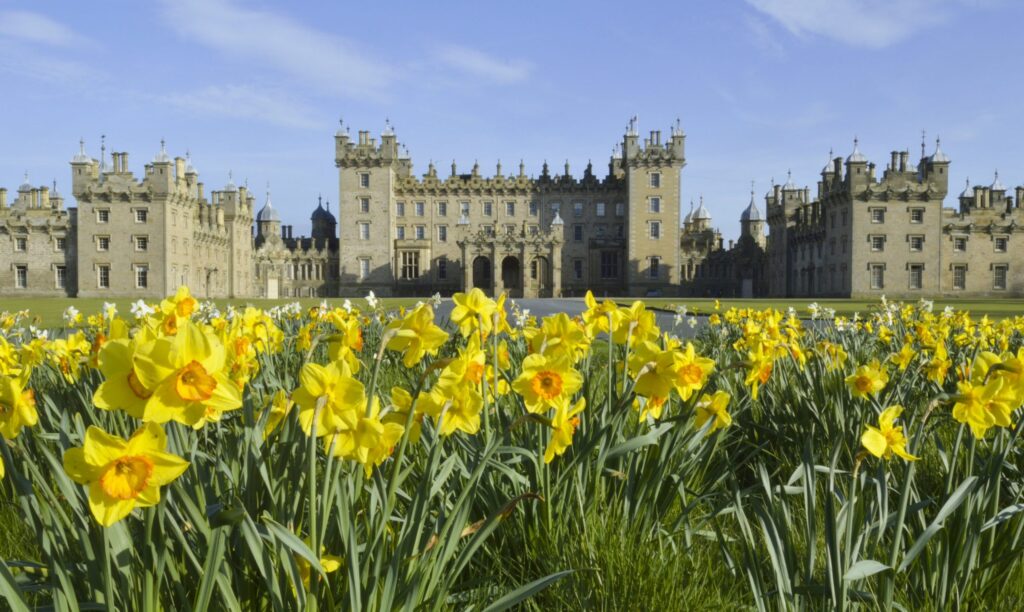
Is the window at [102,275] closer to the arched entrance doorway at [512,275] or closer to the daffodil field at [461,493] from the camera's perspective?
the arched entrance doorway at [512,275]

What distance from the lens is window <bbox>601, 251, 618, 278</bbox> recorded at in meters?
63.3

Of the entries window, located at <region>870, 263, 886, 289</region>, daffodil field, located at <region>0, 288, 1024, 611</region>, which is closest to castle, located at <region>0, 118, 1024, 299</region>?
window, located at <region>870, 263, 886, 289</region>

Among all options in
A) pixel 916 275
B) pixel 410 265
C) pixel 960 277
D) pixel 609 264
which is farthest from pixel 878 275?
pixel 410 265

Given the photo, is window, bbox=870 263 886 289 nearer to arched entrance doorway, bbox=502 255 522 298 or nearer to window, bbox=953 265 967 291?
window, bbox=953 265 967 291

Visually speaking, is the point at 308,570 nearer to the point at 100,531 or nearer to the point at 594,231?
the point at 100,531

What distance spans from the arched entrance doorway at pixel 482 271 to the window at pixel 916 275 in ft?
101

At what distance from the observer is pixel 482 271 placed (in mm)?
61750

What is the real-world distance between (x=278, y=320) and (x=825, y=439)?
595cm

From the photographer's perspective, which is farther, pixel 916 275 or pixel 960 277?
pixel 960 277

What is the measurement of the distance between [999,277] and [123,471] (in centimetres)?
6221

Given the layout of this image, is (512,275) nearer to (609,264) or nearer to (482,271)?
(482,271)

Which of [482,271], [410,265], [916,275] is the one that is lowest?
[916,275]

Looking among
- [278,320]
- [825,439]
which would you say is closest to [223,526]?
[825,439]

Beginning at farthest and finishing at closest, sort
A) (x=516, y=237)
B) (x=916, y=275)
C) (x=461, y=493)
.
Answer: (x=516, y=237)
(x=916, y=275)
(x=461, y=493)
